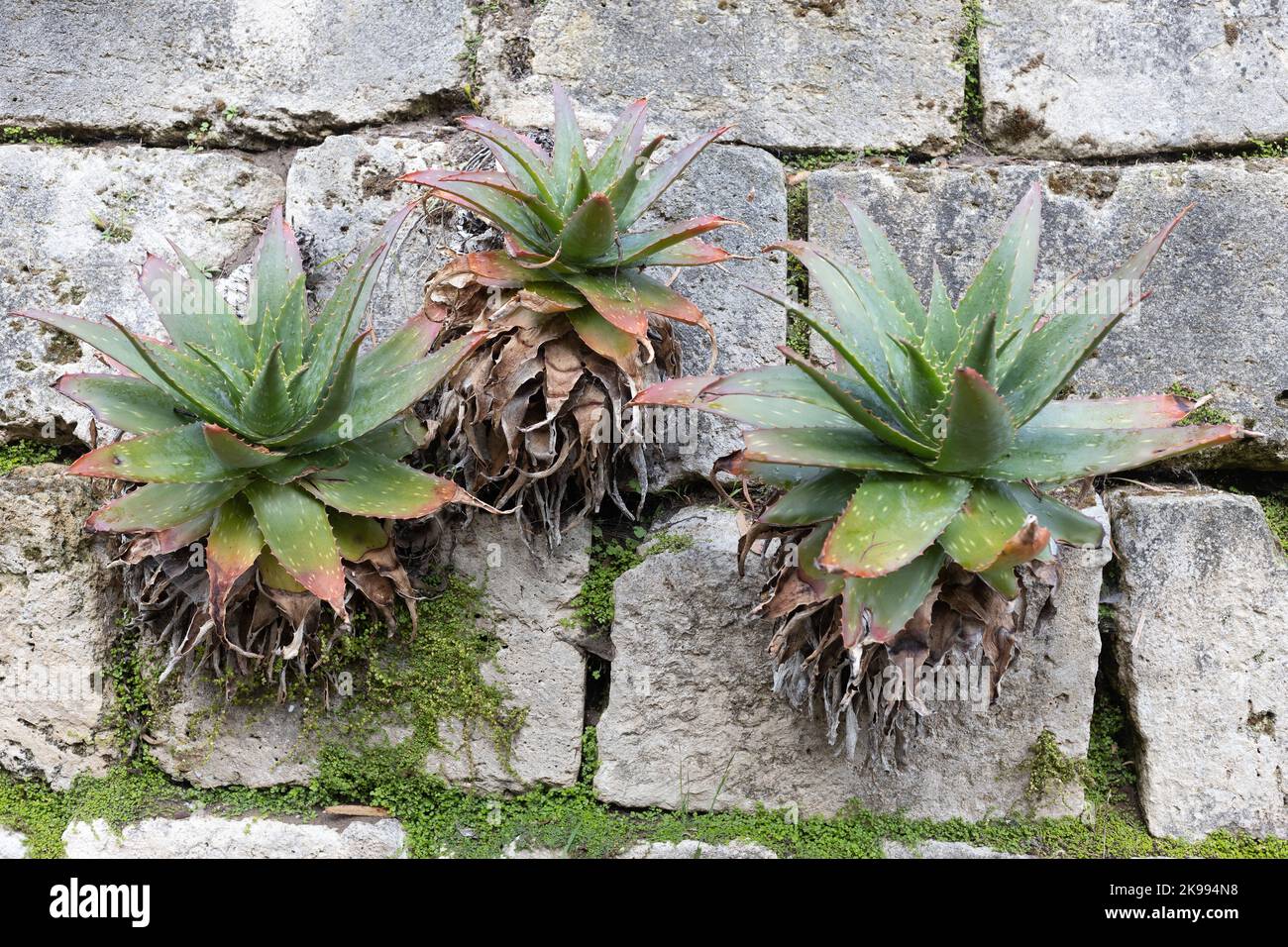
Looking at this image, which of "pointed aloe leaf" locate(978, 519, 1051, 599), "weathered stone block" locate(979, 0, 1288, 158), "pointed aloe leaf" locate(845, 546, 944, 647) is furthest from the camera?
"weathered stone block" locate(979, 0, 1288, 158)

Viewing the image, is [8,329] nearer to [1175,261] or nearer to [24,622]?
[24,622]

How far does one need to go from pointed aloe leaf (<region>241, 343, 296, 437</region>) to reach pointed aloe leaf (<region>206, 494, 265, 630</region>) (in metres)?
0.14

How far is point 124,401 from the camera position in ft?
5.88

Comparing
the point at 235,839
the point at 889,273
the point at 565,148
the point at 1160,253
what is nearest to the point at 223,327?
the point at 565,148

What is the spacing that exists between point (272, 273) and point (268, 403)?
1.21ft

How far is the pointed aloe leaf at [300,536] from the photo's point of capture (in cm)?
165

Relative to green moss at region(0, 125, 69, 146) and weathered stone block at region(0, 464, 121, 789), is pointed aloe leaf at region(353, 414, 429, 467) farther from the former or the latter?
green moss at region(0, 125, 69, 146)

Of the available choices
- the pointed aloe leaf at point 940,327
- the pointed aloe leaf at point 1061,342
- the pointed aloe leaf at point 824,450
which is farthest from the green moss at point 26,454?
the pointed aloe leaf at point 1061,342

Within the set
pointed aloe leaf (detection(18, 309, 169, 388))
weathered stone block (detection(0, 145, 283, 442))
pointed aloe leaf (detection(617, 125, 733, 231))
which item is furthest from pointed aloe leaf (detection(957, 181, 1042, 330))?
weathered stone block (detection(0, 145, 283, 442))

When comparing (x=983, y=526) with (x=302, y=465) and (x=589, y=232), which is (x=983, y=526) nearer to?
(x=589, y=232)

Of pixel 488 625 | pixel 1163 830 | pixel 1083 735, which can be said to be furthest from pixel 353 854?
pixel 1163 830

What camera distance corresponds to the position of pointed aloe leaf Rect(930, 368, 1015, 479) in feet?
4.60

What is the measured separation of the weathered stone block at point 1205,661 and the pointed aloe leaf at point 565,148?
52.8 inches

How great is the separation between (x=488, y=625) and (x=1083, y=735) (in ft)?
4.08
